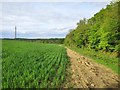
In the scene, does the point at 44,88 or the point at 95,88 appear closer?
the point at 44,88

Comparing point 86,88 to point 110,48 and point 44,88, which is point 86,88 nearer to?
point 44,88

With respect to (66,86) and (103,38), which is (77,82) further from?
(103,38)

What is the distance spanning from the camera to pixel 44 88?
1072 cm

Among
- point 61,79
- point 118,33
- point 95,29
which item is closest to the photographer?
point 61,79

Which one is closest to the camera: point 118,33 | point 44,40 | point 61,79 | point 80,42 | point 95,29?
point 61,79

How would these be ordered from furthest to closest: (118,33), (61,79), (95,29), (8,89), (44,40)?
(44,40)
(95,29)
(118,33)
(61,79)
(8,89)

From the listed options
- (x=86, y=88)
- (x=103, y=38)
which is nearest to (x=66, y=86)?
(x=86, y=88)

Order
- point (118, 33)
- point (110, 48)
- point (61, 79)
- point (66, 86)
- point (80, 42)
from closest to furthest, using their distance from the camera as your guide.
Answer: point (66, 86) < point (61, 79) < point (118, 33) < point (110, 48) < point (80, 42)

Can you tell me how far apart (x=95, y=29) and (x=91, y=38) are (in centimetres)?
288

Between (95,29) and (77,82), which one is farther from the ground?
(95,29)

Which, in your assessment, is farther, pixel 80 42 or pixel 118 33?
pixel 80 42

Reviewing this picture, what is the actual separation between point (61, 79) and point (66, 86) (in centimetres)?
152

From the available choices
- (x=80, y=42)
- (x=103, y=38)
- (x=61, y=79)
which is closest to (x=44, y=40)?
(x=80, y=42)

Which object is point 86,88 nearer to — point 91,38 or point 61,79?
point 61,79
